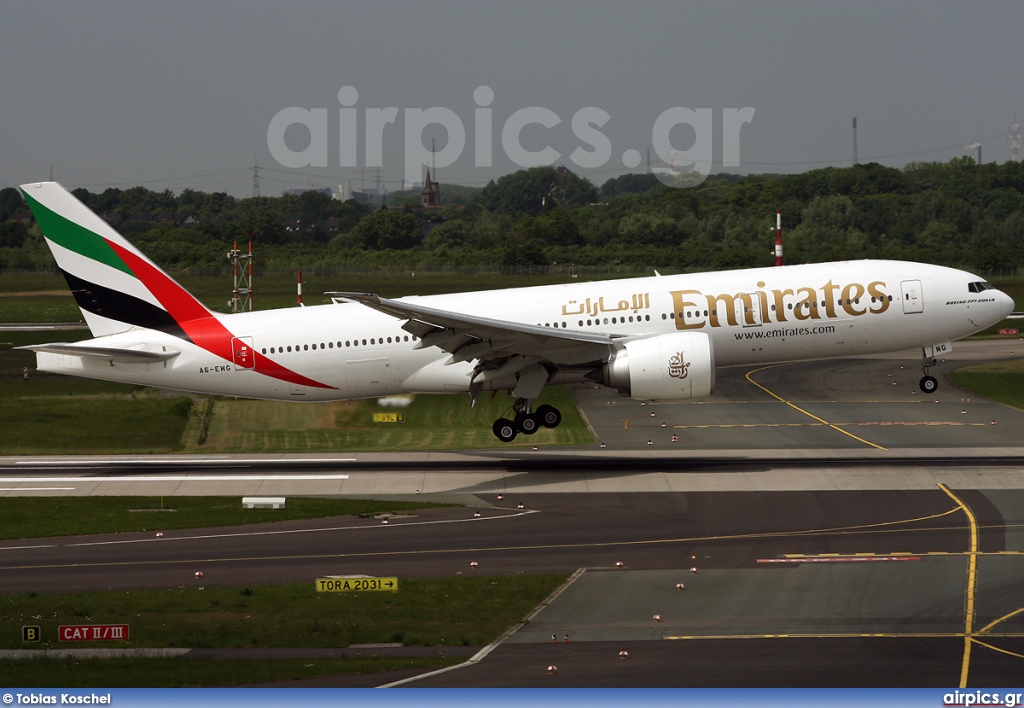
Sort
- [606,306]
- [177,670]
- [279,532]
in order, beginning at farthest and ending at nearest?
[606,306], [279,532], [177,670]

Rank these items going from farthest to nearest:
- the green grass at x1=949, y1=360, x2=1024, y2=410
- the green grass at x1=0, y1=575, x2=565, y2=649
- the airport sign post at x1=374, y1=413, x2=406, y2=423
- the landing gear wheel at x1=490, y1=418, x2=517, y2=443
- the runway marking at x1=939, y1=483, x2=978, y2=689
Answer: the green grass at x1=949, y1=360, x2=1024, y2=410
the airport sign post at x1=374, y1=413, x2=406, y2=423
the landing gear wheel at x1=490, y1=418, x2=517, y2=443
the green grass at x1=0, y1=575, x2=565, y2=649
the runway marking at x1=939, y1=483, x2=978, y2=689

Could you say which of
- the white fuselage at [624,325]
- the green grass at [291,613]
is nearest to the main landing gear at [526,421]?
the white fuselage at [624,325]

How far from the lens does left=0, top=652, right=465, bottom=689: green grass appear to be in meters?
19.8

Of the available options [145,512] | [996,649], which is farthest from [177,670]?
[996,649]

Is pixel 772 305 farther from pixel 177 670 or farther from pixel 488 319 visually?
pixel 177 670

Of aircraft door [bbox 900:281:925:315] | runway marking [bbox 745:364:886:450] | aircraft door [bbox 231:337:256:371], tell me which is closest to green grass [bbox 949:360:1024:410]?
runway marking [bbox 745:364:886:450]

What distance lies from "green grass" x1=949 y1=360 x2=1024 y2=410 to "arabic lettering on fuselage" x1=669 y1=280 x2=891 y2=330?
1838cm

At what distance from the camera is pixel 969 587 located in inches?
999

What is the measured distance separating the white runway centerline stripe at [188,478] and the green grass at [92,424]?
6262 mm

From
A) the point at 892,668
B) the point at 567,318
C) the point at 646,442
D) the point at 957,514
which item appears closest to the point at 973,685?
the point at 892,668

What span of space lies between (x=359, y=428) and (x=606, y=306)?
14106mm

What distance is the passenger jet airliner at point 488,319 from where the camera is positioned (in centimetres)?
3894

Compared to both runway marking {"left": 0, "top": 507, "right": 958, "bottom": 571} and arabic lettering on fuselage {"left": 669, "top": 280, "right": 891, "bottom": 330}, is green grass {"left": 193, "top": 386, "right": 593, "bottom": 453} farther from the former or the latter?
runway marking {"left": 0, "top": 507, "right": 958, "bottom": 571}

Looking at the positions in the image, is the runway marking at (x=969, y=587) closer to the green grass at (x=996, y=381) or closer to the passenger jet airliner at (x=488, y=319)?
the passenger jet airliner at (x=488, y=319)
